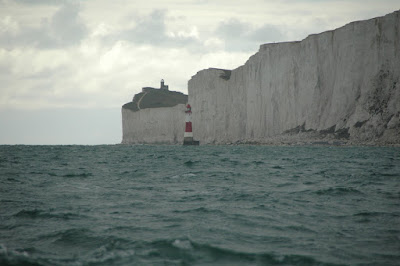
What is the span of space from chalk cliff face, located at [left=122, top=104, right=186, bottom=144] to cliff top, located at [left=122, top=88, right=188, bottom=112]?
26.3ft

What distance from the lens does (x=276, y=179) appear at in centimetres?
1432

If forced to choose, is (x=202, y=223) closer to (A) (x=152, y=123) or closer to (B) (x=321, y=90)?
(B) (x=321, y=90)

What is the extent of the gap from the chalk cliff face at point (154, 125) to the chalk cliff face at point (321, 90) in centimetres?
1563

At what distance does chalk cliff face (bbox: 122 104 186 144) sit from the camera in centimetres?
7706

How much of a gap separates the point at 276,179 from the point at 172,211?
6495mm

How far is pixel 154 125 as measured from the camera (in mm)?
81625

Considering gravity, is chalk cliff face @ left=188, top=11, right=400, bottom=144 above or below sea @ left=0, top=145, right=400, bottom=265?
above

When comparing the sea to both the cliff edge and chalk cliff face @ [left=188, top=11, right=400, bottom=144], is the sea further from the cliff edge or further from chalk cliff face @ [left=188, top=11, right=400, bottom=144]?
the cliff edge

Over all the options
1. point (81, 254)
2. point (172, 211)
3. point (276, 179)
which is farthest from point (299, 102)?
point (81, 254)

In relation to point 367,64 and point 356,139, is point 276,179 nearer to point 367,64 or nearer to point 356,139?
point 356,139

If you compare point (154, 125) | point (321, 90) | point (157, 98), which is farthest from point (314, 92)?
point (157, 98)

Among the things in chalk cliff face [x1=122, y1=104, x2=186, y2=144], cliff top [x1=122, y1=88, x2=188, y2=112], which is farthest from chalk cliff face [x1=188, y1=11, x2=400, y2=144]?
cliff top [x1=122, y1=88, x2=188, y2=112]

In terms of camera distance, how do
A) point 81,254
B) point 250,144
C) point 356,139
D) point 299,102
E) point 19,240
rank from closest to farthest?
point 81,254 → point 19,240 → point 356,139 → point 299,102 → point 250,144

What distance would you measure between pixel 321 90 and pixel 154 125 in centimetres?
4029
